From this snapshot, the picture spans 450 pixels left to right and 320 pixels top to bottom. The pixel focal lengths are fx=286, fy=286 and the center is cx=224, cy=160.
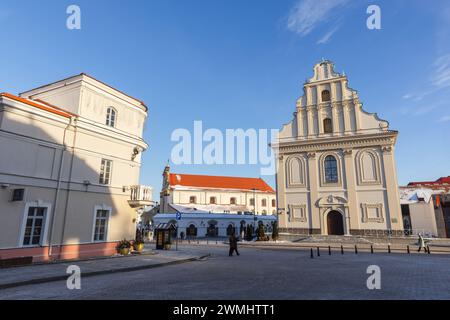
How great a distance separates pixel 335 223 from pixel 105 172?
2889 centimetres

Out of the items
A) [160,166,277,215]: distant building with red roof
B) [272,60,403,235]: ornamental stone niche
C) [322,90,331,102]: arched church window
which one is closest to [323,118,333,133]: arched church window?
[272,60,403,235]: ornamental stone niche

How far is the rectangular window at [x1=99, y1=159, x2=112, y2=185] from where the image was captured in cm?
1818

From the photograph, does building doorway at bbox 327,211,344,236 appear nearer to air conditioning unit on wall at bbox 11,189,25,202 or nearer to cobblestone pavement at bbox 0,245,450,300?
cobblestone pavement at bbox 0,245,450,300

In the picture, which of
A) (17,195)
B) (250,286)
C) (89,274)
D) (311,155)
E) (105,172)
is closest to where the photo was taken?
(250,286)

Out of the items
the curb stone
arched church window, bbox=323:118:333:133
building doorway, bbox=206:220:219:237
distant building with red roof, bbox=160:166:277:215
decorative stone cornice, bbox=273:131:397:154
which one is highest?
arched church window, bbox=323:118:333:133

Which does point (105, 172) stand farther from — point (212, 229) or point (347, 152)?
point (212, 229)

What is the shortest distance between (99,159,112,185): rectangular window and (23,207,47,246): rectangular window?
12.8 ft

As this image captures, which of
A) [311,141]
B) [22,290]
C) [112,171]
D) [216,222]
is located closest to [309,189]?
[311,141]

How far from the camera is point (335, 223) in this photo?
3616cm

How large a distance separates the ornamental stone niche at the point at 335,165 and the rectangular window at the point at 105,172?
2591 centimetres

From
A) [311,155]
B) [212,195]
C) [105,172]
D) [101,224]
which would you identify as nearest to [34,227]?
[101,224]

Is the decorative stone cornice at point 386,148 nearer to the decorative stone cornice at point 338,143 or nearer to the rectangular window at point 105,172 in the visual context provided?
the decorative stone cornice at point 338,143

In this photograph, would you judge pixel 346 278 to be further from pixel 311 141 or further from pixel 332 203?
pixel 311 141

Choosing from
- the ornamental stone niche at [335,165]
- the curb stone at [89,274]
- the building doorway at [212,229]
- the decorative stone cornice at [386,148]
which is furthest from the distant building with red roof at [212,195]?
the curb stone at [89,274]
